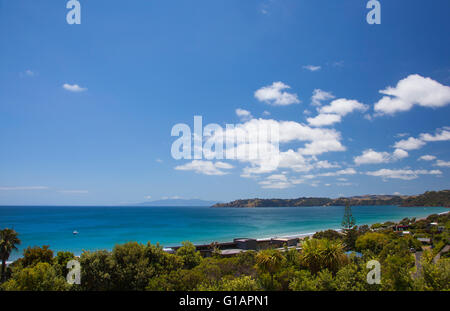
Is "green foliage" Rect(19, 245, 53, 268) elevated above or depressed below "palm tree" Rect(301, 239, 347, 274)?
below

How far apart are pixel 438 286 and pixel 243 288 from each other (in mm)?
10021

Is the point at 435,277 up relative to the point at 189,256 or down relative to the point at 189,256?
up

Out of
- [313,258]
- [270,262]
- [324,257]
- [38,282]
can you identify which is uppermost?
[324,257]

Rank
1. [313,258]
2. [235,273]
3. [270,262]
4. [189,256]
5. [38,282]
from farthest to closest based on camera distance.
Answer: [189,256] < [235,273] < [270,262] < [313,258] < [38,282]

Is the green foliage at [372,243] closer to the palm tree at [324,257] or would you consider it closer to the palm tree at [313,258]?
the palm tree at [324,257]

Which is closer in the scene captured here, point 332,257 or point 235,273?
point 332,257

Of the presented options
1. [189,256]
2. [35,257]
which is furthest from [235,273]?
[35,257]

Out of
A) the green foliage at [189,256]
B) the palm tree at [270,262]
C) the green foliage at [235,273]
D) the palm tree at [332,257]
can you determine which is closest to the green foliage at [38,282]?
the green foliage at [235,273]

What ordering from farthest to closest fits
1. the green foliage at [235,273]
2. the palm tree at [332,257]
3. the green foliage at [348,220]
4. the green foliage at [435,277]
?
the green foliage at [348,220]
the palm tree at [332,257]
the green foliage at [235,273]
the green foliage at [435,277]

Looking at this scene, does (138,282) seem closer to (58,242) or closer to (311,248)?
(311,248)

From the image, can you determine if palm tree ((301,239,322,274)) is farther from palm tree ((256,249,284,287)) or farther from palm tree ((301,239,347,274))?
palm tree ((256,249,284,287))

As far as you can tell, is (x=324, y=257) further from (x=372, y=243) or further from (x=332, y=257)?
(x=372, y=243)

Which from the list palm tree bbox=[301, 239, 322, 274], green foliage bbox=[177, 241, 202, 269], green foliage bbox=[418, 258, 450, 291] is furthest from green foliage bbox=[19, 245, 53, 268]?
green foliage bbox=[418, 258, 450, 291]
